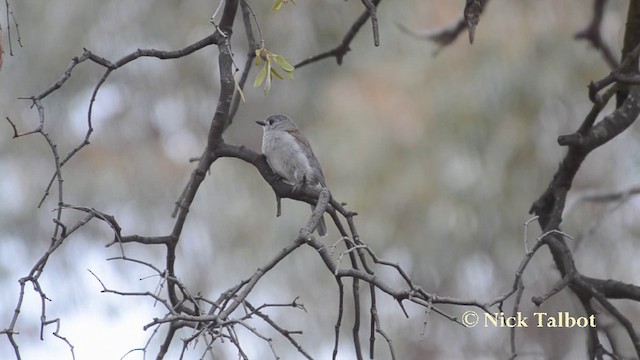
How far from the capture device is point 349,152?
20.2 feet

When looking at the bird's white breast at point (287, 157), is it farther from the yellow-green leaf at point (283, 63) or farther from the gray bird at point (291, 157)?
the yellow-green leaf at point (283, 63)

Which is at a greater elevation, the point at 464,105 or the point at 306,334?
the point at 464,105

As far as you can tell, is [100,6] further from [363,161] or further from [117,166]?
[363,161]

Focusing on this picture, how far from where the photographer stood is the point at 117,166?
23.0ft

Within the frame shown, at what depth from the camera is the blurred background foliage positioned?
5984 millimetres

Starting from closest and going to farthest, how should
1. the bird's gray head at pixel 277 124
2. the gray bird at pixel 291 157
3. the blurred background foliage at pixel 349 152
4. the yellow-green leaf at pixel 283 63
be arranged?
the yellow-green leaf at pixel 283 63 < the gray bird at pixel 291 157 < the bird's gray head at pixel 277 124 < the blurred background foliage at pixel 349 152

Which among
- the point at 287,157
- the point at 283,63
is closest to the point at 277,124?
the point at 287,157

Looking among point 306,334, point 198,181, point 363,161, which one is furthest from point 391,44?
point 198,181

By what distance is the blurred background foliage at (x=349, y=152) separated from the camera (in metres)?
5.98

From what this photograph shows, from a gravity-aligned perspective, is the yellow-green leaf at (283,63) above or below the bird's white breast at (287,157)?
below

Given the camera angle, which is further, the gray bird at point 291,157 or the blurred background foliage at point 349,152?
the blurred background foliage at point 349,152

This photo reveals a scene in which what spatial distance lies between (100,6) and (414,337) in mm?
3158

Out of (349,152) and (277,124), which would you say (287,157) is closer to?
(277,124)

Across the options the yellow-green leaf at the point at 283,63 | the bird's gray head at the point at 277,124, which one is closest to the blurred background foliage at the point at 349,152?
the bird's gray head at the point at 277,124
